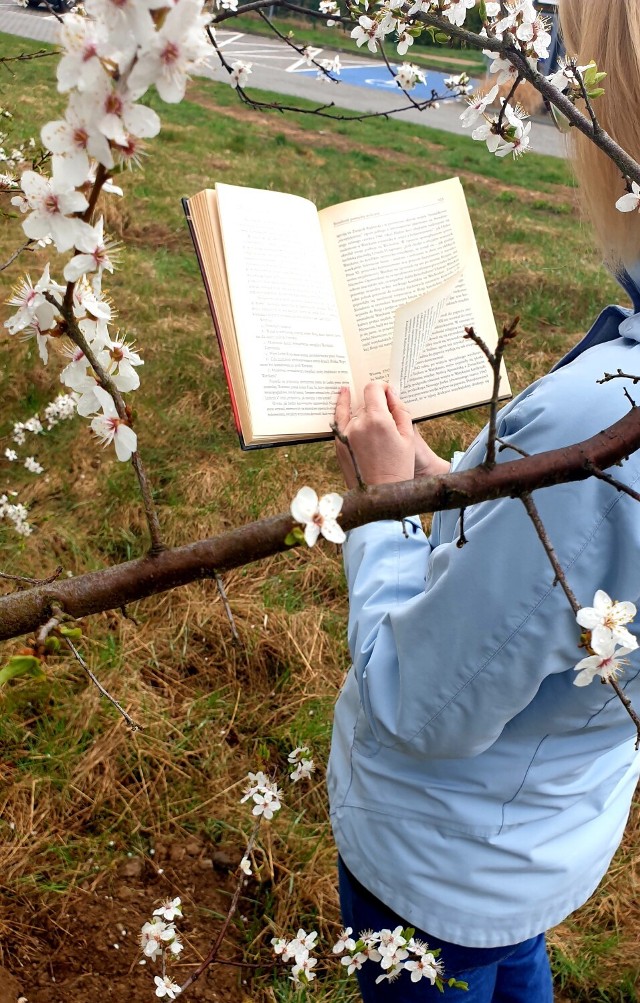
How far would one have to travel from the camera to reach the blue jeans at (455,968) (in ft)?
3.79

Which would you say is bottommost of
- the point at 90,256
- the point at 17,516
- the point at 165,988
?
the point at 165,988

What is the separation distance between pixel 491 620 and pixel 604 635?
0.19 m

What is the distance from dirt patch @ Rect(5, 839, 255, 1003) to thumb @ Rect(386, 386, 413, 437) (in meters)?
1.42

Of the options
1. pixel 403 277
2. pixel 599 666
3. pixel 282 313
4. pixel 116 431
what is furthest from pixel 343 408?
pixel 599 666

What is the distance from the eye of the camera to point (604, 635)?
64 centimetres

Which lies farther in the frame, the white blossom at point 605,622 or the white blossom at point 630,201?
the white blossom at point 630,201

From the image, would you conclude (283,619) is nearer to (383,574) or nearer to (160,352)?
(383,574)

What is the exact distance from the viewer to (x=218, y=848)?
202cm

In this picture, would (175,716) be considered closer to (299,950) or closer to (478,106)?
(299,950)

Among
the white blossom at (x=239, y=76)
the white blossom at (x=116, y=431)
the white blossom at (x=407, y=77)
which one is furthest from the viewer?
the white blossom at (x=407, y=77)

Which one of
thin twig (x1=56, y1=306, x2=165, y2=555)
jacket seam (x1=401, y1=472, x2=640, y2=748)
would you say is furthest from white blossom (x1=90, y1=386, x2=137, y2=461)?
jacket seam (x1=401, y1=472, x2=640, y2=748)

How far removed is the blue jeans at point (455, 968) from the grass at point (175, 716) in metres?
0.56

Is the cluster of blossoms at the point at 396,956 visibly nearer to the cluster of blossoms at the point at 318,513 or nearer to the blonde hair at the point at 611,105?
the cluster of blossoms at the point at 318,513

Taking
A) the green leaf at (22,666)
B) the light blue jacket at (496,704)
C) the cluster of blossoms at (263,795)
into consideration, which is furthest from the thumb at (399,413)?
the cluster of blossoms at (263,795)
